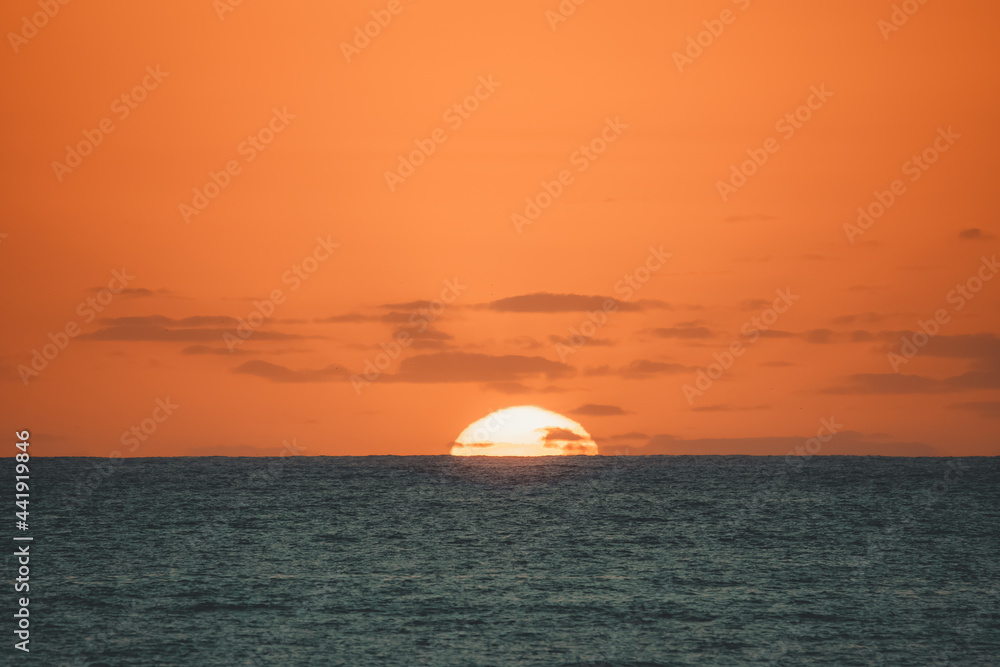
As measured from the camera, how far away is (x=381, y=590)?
5538 cm

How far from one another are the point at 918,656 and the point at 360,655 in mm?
23082

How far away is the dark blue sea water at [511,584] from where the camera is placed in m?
41.8

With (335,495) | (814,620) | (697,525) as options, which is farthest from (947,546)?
(335,495)

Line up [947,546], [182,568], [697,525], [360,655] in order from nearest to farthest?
[360,655] < [182,568] < [947,546] < [697,525]

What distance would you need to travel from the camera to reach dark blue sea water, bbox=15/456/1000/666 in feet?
137

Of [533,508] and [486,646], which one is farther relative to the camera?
[533,508]

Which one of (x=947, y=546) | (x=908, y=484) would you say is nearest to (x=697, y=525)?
(x=947, y=546)

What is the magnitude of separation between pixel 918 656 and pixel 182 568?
43.9 meters

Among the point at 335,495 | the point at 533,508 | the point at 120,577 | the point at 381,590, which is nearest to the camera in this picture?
the point at 381,590

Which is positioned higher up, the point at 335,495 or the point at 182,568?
the point at 335,495

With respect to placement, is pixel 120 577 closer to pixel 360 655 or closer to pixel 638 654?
pixel 360 655

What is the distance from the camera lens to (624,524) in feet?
309

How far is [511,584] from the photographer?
2255 inches

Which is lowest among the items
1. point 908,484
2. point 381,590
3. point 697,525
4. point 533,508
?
point 381,590
